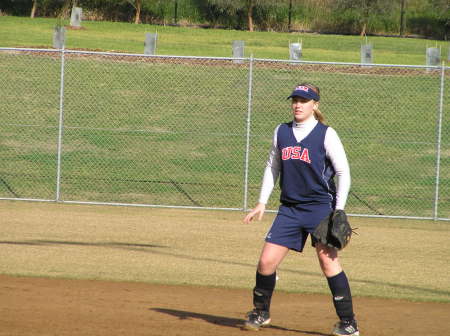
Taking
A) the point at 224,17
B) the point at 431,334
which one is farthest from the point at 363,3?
the point at 431,334

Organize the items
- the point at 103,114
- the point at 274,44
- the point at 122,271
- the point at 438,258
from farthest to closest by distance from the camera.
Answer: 1. the point at 274,44
2. the point at 103,114
3. the point at 438,258
4. the point at 122,271

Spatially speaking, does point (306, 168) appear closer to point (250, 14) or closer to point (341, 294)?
point (341, 294)

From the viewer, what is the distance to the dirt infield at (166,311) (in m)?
6.81

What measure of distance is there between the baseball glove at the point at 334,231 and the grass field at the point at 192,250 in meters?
2.34

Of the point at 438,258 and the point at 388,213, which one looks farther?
A: the point at 388,213

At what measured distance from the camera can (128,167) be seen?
17.8m

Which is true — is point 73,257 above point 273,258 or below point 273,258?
below

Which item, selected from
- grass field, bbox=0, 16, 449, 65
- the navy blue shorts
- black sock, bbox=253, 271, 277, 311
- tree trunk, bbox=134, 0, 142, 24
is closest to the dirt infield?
black sock, bbox=253, 271, 277, 311

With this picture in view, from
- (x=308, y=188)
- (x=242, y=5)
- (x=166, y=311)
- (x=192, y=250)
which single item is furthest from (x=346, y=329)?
(x=242, y=5)

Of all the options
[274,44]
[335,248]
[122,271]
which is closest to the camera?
[335,248]

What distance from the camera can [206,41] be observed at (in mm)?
33938

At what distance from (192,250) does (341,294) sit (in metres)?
4.42

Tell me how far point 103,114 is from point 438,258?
12409mm

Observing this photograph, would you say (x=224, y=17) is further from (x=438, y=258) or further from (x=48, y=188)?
(x=438, y=258)
